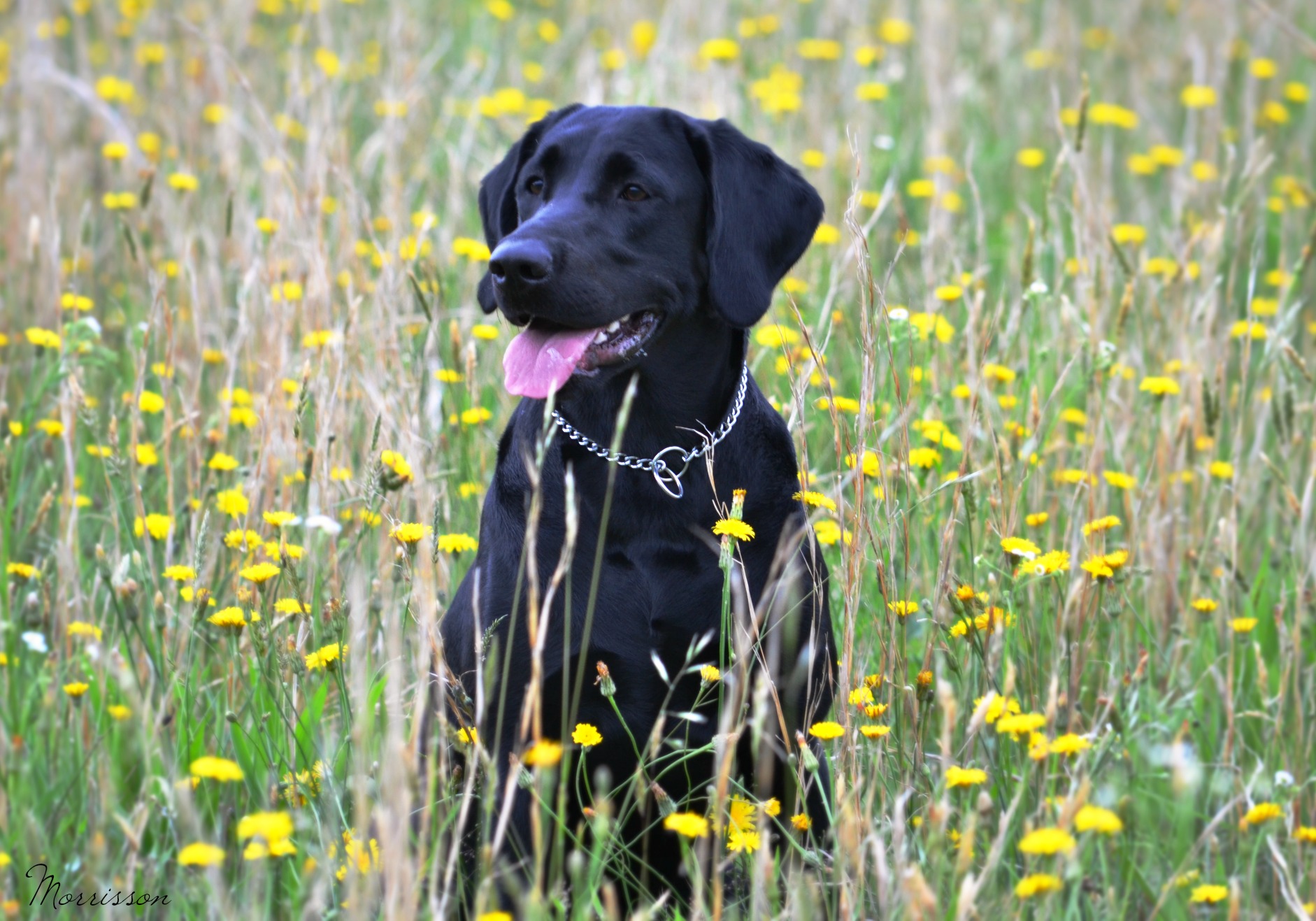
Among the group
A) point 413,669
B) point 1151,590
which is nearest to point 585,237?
point 413,669

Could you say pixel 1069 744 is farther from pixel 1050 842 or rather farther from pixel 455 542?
pixel 455 542

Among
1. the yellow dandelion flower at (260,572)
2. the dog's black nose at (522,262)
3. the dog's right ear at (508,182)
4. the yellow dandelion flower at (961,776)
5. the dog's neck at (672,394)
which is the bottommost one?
the yellow dandelion flower at (961,776)

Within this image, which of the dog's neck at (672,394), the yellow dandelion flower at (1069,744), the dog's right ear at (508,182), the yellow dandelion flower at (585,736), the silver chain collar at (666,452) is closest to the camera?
the yellow dandelion flower at (1069,744)

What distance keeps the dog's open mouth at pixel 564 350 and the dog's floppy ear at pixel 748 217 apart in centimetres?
16

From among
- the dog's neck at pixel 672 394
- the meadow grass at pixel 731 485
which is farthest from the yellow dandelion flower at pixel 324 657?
the dog's neck at pixel 672 394

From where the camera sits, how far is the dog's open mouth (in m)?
2.47

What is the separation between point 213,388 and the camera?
3.95 m

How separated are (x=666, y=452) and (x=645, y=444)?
54 mm

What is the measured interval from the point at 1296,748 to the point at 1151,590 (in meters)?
0.59

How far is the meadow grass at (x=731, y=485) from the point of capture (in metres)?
2.02

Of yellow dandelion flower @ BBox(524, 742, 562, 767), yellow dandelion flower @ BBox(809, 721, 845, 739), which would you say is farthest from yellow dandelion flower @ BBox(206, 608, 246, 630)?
yellow dandelion flower @ BBox(809, 721, 845, 739)

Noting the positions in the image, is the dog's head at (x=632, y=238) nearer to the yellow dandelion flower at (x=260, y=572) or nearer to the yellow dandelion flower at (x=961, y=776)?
the yellow dandelion flower at (x=260, y=572)

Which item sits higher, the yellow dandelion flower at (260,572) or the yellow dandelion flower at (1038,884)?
the yellow dandelion flower at (260,572)

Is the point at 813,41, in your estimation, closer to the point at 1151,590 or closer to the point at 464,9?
the point at 464,9
